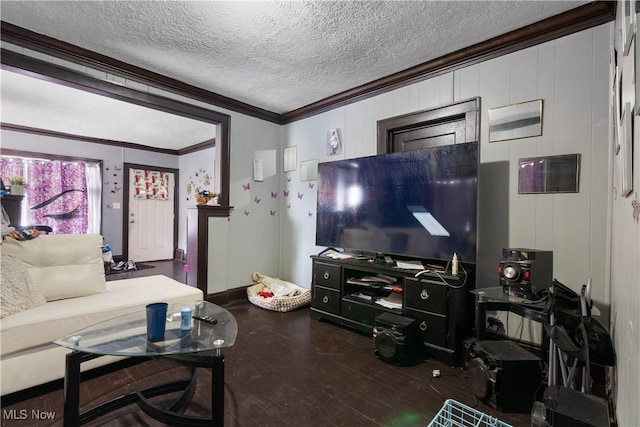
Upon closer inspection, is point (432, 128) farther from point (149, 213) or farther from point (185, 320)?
point (149, 213)

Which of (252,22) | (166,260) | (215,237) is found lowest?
(166,260)

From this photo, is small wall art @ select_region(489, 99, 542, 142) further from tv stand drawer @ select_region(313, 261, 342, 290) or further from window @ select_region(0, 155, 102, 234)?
window @ select_region(0, 155, 102, 234)

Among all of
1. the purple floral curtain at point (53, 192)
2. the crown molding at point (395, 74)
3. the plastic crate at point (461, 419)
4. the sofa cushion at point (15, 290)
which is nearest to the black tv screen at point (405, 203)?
the crown molding at point (395, 74)

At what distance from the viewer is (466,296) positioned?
217 cm

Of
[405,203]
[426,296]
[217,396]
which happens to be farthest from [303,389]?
[405,203]

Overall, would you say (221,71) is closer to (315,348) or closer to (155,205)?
(315,348)

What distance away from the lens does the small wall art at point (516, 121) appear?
2195 mm

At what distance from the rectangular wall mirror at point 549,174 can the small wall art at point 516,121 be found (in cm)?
21

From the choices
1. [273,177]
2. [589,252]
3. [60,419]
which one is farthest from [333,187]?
[60,419]

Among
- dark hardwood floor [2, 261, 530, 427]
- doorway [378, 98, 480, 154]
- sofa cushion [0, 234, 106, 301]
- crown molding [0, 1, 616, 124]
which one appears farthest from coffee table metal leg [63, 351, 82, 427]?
doorway [378, 98, 480, 154]

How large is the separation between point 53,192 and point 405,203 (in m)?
6.17

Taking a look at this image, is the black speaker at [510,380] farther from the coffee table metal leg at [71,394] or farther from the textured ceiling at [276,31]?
the textured ceiling at [276,31]

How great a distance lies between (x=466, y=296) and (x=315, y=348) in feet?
3.97

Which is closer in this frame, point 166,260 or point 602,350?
point 602,350
